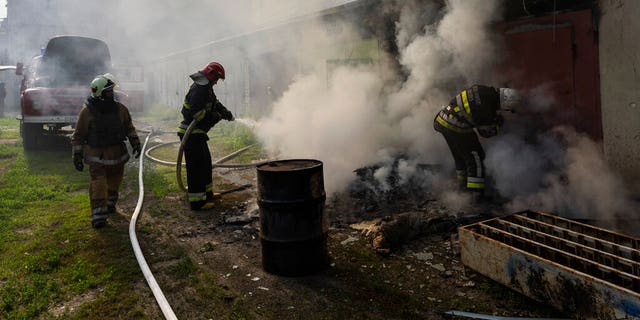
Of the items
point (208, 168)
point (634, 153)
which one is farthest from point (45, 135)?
point (634, 153)

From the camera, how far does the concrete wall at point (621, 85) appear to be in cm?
499

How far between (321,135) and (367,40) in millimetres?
2796

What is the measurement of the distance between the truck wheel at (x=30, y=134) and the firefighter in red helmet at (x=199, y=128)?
7.06 m

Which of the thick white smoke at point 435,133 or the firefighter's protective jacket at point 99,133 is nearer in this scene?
the firefighter's protective jacket at point 99,133

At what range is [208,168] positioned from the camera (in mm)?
5609

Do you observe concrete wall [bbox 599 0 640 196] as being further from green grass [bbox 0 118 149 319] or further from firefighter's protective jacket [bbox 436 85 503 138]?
green grass [bbox 0 118 149 319]

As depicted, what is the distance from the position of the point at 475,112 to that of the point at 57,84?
10417mm

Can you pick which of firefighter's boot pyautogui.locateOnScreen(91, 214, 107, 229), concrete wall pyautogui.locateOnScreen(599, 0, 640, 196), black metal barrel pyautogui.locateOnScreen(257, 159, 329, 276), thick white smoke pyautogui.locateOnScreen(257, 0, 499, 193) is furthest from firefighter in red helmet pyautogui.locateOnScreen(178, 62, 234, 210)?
concrete wall pyautogui.locateOnScreen(599, 0, 640, 196)

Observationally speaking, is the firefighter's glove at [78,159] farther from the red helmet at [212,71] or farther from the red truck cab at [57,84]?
the red truck cab at [57,84]

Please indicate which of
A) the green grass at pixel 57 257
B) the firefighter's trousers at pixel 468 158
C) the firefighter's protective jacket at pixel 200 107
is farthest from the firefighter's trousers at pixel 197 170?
the firefighter's trousers at pixel 468 158

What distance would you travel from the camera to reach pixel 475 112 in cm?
509

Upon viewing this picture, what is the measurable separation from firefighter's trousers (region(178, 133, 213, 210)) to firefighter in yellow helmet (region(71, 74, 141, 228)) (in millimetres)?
854

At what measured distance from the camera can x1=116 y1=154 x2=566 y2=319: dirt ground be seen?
9.57 ft

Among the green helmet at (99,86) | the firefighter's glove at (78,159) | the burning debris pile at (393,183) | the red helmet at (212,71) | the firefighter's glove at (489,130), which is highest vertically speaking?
the red helmet at (212,71)
